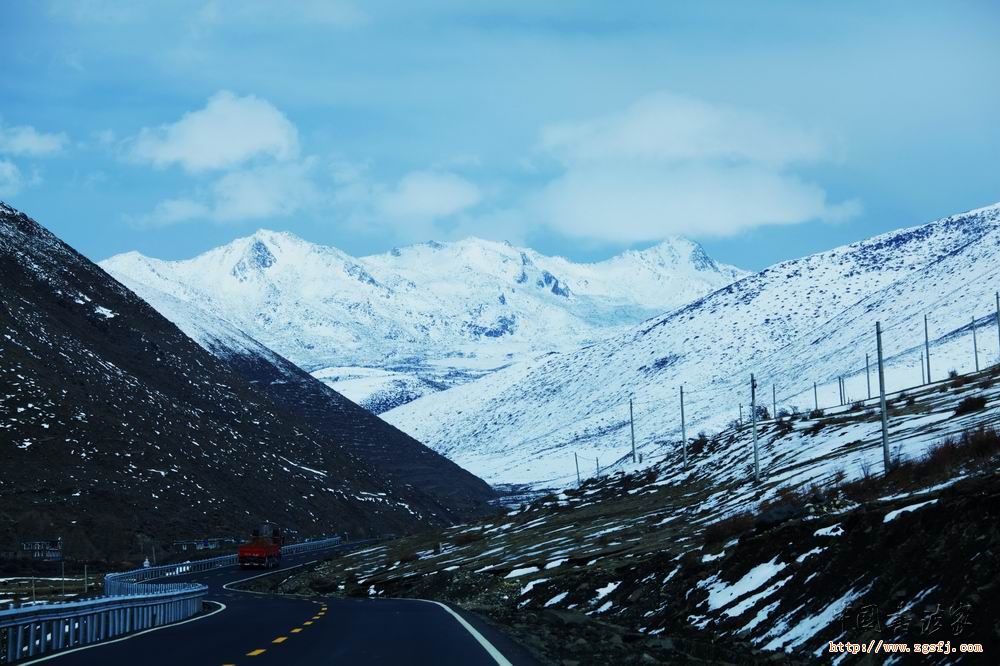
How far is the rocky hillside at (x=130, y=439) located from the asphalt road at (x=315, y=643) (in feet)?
212

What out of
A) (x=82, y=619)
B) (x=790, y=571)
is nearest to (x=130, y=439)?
(x=82, y=619)

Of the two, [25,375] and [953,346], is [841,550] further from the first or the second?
[953,346]

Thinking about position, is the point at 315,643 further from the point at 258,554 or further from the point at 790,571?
the point at 258,554

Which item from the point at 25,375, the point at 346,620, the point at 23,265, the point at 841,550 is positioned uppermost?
the point at 23,265

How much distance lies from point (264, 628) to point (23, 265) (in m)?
114

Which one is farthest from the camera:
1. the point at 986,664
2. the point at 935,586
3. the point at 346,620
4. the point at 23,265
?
the point at 23,265

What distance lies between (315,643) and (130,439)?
90945mm

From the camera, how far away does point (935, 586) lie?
15.2 meters

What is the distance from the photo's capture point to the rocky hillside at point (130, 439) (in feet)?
303

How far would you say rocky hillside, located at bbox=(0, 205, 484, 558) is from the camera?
92250 millimetres

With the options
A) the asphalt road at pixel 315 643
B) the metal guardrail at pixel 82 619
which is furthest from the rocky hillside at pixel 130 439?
the asphalt road at pixel 315 643

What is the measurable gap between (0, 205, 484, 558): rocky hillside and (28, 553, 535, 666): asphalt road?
212 feet

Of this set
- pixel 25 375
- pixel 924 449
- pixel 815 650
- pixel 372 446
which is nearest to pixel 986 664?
pixel 815 650

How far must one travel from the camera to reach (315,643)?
1952 centimetres
